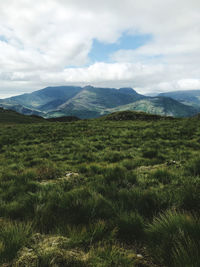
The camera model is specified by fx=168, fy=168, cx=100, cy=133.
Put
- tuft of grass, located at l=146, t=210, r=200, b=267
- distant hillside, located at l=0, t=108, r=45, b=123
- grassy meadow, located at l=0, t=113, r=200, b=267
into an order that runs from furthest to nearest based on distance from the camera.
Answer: distant hillside, located at l=0, t=108, r=45, b=123 → grassy meadow, located at l=0, t=113, r=200, b=267 → tuft of grass, located at l=146, t=210, r=200, b=267

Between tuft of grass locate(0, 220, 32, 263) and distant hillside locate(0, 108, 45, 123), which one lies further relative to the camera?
distant hillside locate(0, 108, 45, 123)

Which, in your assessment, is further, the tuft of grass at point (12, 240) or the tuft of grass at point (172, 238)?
the tuft of grass at point (12, 240)

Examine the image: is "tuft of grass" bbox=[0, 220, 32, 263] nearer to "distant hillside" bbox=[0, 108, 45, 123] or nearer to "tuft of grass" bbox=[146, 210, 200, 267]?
"tuft of grass" bbox=[146, 210, 200, 267]

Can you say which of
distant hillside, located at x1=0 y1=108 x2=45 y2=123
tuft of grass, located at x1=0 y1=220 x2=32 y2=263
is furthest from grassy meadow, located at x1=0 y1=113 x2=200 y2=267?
distant hillside, located at x1=0 y1=108 x2=45 y2=123

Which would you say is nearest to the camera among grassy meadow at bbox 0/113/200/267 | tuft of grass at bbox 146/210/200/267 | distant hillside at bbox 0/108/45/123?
tuft of grass at bbox 146/210/200/267

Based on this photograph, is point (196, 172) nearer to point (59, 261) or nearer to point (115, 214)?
point (115, 214)

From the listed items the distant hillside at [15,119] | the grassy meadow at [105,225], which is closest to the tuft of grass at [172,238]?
the grassy meadow at [105,225]

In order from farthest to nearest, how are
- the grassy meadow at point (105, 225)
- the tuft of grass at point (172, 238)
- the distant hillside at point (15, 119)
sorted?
the distant hillside at point (15, 119), the grassy meadow at point (105, 225), the tuft of grass at point (172, 238)

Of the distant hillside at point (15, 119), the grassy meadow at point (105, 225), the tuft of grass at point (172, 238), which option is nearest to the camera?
→ the tuft of grass at point (172, 238)

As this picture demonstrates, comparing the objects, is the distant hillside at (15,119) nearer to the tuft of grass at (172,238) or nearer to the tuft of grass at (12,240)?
the tuft of grass at (12,240)

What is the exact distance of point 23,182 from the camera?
20.4 feet

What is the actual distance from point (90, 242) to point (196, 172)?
4692 millimetres

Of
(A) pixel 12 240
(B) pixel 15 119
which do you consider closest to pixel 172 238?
(A) pixel 12 240

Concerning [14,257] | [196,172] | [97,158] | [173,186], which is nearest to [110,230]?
[14,257]
